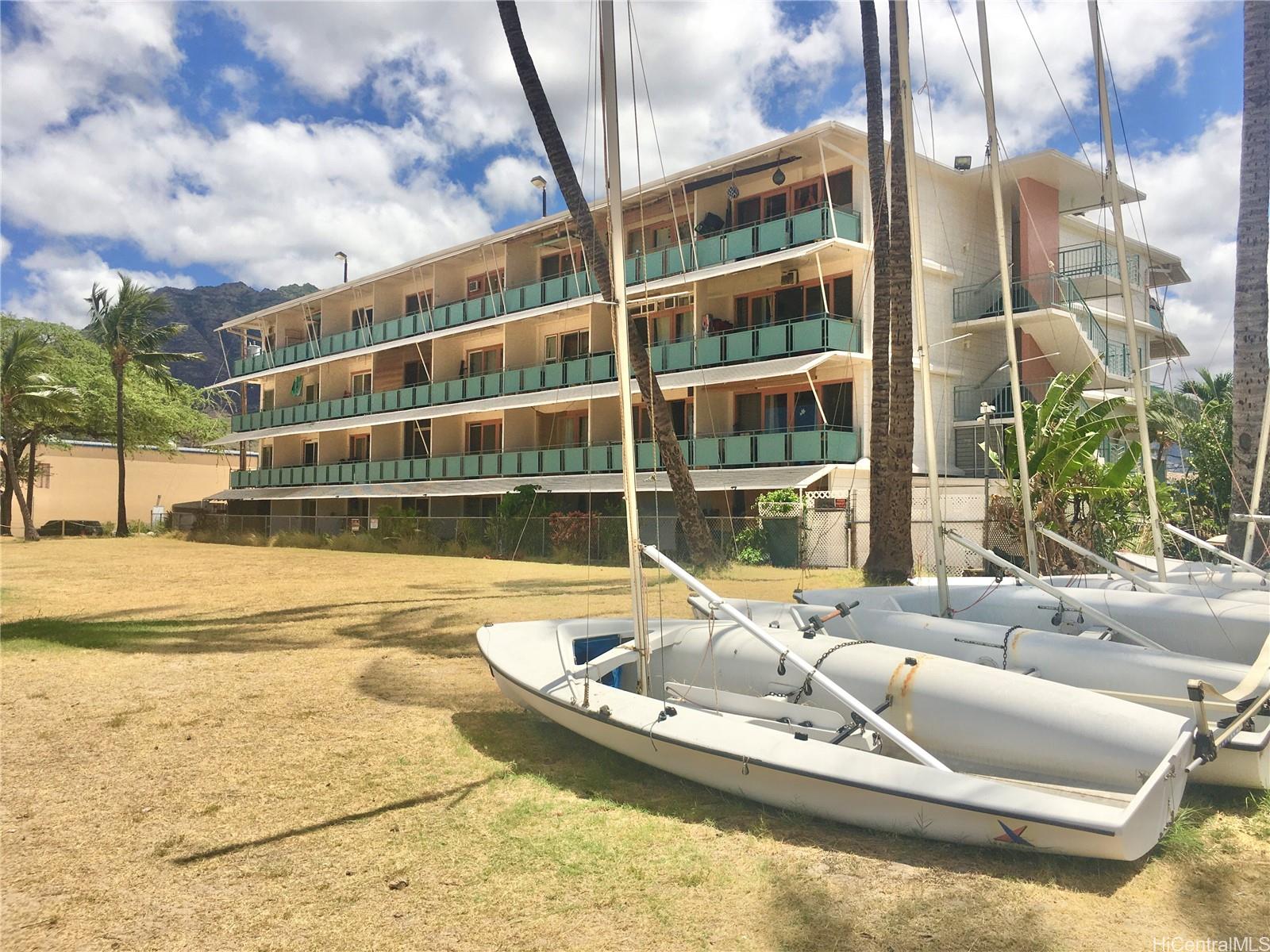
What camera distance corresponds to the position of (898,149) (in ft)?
53.9

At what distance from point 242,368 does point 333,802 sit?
45.7m

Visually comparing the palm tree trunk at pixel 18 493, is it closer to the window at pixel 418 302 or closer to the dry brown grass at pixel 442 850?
the window at pixel 418 302

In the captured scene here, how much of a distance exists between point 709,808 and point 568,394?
24520 mm

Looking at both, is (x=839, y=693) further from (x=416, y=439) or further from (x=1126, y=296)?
(x=416, y=439)

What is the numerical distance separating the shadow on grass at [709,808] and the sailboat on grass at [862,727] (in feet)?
0.43

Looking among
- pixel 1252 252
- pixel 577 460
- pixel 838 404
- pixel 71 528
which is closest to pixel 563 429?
pixel 577 460

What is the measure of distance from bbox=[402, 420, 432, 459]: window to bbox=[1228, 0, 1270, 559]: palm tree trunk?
29.9m

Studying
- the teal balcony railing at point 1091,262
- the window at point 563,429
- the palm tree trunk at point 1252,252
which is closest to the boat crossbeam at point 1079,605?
the palm tree trunk at point 1252,252

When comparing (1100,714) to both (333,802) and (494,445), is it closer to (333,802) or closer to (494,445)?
(333,802)

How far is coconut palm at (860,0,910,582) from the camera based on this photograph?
55.1ft

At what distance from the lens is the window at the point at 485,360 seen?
1400 inches

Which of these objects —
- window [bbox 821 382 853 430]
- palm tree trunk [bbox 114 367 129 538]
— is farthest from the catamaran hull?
palm tree trunk [bbox 114 367 129 538]

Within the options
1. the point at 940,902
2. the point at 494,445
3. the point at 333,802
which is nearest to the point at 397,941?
the point at 333,802

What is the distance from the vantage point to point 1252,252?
1284cm
